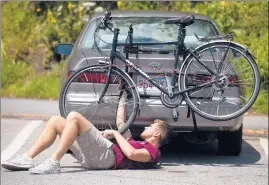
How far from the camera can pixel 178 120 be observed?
8445mm

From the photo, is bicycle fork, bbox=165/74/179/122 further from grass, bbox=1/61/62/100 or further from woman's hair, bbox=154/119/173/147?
grass, bbox=1/61/62/100

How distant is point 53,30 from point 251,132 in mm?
5902

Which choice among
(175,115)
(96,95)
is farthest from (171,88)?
(96,95)

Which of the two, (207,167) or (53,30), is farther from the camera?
(53,30)

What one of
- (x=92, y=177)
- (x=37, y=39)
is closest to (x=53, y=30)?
(x=37, y=39)

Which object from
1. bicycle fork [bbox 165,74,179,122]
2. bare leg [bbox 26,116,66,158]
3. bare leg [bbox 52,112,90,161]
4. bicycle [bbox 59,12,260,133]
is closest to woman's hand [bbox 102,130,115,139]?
bicycle [bbox 59,12,260,133]

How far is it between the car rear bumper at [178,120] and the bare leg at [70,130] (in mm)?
834

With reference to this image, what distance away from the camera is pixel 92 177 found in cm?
757

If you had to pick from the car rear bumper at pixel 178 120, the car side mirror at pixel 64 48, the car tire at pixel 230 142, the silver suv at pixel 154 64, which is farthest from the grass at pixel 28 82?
the car rear bumper at pixel 178 120

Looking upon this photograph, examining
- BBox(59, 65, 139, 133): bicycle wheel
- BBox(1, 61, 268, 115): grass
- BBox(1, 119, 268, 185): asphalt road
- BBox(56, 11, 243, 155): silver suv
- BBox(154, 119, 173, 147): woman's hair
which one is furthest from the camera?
BBox(1, 61, 268, 115): grass

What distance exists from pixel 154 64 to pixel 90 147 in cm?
117

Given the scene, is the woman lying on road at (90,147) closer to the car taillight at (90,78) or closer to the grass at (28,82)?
the car taillight at (90,78)

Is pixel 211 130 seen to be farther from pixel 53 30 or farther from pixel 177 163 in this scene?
pixel 53 30

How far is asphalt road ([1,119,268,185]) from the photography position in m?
7.46
